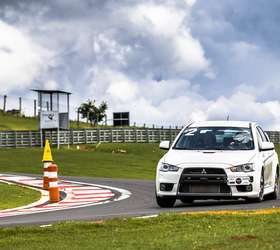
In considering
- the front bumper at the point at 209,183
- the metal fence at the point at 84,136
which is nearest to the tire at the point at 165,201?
the front bumper at the point at 209,183

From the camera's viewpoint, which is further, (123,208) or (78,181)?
(78,181)

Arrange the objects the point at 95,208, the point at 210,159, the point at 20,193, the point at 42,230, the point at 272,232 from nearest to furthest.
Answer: the point at 272,232, the point at 42,230, the point at 210,159, the point at 95,208, the point at 20,193

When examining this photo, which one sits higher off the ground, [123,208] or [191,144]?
[191,144]

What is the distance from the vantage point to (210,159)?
15.4 meters

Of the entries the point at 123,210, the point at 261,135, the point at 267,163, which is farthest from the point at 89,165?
the point at 123,210

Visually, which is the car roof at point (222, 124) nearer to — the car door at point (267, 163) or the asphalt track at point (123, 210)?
the car door at point (267, 163)

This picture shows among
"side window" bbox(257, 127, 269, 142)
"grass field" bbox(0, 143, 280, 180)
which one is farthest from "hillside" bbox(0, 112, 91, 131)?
"side window" bbox(257, 127, 269, 142)

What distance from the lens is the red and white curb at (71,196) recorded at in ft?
56.7

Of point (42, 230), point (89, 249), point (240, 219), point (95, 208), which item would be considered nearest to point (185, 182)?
point (95, 208)

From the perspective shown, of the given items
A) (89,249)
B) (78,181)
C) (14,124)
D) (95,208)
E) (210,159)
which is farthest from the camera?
(14,124)

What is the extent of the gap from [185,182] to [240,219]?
3.49 metres

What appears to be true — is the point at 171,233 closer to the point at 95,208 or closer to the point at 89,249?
the point at 89,249

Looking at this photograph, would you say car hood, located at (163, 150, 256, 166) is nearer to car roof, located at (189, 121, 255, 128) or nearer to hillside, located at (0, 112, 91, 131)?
car roof, located at (189, 121, 255, 128)

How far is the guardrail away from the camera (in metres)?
65.9
